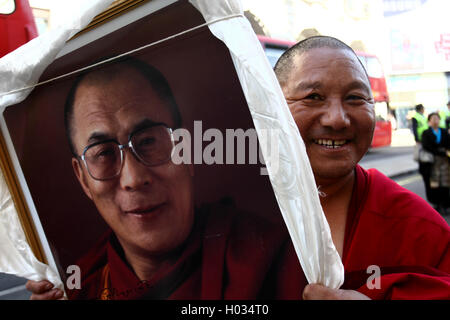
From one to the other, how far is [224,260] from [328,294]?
318mm

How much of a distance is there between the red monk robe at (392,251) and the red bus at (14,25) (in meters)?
3.22

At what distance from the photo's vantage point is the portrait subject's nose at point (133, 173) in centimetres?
126

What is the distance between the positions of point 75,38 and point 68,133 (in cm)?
33

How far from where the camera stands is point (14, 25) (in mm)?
3557

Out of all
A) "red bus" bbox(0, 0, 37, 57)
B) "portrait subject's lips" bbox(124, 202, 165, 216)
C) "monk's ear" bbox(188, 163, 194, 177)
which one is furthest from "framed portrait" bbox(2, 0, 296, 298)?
"red bus" bbox(0, 0, 37, 57)

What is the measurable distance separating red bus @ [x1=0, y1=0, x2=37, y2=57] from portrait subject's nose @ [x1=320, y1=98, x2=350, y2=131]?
3092 millimetres

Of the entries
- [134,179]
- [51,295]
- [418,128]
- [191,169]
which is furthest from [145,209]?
[418,128]

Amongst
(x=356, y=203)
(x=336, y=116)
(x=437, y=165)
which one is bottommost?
(x=437, y=165)

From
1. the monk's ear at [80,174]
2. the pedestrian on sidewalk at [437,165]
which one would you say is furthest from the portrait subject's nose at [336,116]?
the pedestrian on sidewalk at [437,165]

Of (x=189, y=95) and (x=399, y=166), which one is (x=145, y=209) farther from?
(x=399, y=166)

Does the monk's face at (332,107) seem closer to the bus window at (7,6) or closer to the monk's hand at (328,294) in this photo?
the monk's hand at (328,294)

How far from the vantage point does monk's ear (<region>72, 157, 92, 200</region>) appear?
1478 mm

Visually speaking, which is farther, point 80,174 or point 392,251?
point 80,174

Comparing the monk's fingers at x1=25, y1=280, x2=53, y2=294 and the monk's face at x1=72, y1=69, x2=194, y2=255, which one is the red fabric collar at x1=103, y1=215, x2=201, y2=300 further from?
the monk's fingers at x1=25, y1=280, x2=53, y2=294
